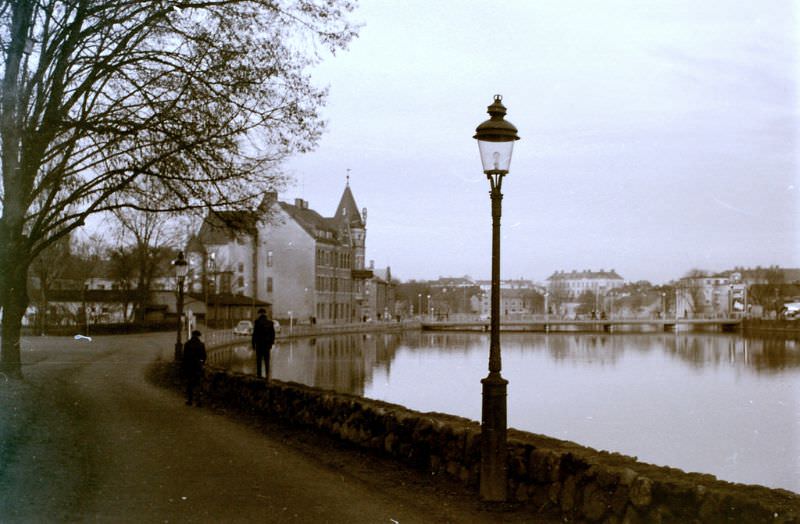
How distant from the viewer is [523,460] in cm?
997

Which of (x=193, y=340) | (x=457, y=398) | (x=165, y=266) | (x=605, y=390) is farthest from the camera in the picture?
(x=165, y=266)

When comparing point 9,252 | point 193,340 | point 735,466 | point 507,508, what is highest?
point 9,252

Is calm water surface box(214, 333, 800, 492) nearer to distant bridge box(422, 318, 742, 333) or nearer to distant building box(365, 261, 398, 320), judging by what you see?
distant bridge box(422, 318, 742, 333)

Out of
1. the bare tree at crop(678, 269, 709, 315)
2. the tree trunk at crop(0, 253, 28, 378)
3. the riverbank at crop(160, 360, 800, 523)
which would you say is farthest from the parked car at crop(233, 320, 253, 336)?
the bare tree at crop(678, 269, 709, 315)

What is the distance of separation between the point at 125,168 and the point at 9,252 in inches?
138

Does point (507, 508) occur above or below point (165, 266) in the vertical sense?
below

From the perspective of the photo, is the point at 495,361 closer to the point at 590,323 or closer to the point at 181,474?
the point at 181,474

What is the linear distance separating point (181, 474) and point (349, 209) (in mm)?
115887

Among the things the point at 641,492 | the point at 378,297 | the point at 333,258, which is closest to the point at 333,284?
the point at 333,258

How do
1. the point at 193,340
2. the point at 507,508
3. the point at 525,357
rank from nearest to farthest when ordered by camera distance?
the point at 507,508 → the point at 193,340 → the point at 525,357

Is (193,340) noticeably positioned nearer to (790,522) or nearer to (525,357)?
(790,522)

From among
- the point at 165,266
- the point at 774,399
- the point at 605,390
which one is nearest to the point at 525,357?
the point at 605,390

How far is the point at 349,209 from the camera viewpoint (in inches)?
4993

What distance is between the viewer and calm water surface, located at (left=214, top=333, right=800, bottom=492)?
28.1 meters
